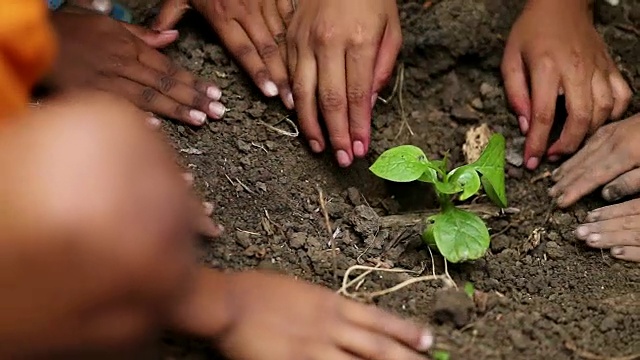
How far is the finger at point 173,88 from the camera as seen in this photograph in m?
1.32

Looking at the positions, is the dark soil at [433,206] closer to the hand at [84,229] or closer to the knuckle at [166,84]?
the knuckle at [166,84]

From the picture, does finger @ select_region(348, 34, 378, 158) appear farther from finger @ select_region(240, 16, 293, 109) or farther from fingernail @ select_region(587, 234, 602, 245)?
fingernail @ select_region(587, 234, 602, 245)

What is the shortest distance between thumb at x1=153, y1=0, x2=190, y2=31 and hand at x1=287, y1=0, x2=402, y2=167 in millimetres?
206

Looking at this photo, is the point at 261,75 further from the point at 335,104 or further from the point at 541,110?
the point at 541,110

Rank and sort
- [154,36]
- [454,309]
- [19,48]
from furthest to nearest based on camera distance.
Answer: [154,36], [454,309], [19,48]

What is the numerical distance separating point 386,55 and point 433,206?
0.27m

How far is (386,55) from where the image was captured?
137 centimetres

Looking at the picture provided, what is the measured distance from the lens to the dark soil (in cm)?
109

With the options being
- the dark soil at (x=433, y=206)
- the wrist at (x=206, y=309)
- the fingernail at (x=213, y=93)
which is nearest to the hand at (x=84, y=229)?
the wrist at (x=206, y=309)

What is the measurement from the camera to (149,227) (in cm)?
70

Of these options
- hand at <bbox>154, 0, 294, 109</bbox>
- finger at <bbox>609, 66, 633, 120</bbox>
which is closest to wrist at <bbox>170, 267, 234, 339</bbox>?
hand at <bbox>154, 0, 294, 109</bbox>

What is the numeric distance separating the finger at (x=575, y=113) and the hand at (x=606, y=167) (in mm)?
21

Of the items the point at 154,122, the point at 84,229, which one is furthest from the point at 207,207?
the point at 84,229

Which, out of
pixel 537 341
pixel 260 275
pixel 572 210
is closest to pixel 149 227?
pixel 260 275
